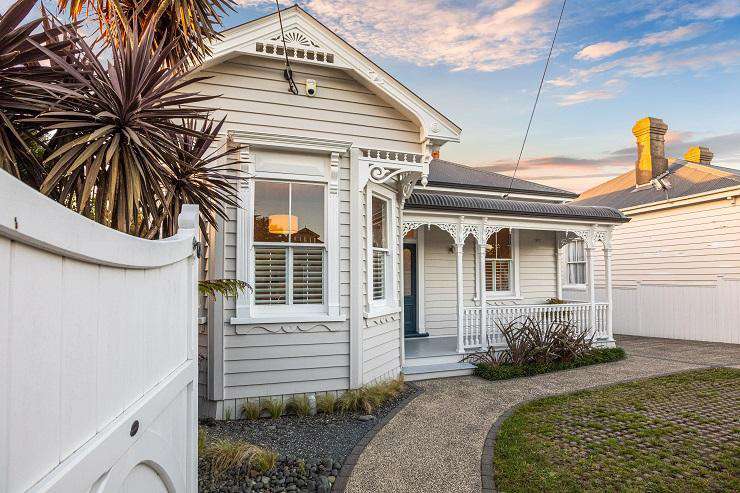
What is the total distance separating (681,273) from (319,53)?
529 inches

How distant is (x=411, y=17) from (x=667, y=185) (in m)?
11.6

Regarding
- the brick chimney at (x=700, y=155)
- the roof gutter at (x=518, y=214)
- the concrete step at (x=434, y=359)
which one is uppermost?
the brick chimney at (x=700, y=155)

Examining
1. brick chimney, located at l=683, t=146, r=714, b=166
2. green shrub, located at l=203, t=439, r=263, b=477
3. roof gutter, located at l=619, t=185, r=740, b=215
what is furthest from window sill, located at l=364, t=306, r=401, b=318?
brick chimney, located at l=683, t=146, r=714, b=166

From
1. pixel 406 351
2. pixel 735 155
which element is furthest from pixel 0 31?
pixel 735 155

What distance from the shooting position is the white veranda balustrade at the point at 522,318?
9.21 meters

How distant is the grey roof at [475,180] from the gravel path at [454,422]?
5214 millimetres

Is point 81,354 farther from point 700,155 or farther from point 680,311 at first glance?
point 700,155

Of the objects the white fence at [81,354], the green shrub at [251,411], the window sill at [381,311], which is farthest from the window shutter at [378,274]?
the white fence at [81,354]

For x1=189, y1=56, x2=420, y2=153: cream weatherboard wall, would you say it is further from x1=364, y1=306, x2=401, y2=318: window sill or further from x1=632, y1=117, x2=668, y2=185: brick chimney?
x1=632, y1=117, x2=668, y2=185: brick chimney

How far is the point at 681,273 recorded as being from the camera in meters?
13.6

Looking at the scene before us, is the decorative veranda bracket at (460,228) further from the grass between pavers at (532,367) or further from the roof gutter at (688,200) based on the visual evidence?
the roof gutter at (688,200)

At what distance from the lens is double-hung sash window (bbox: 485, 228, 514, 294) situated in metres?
11.5

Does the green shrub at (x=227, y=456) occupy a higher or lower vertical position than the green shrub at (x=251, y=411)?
higher

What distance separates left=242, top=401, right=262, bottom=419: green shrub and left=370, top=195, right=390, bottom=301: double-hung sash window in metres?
2.66
